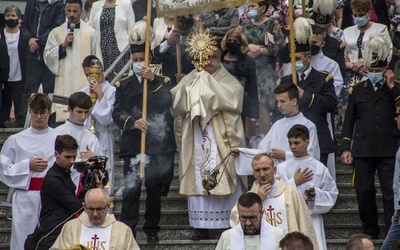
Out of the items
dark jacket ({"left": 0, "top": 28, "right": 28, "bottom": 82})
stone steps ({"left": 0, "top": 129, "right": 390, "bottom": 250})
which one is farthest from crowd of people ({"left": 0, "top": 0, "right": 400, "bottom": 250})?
dark jacket ({"left": 0, "top": 28, "right": 28, "bottom": 82})

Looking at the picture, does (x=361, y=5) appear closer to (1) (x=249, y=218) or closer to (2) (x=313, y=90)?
(2) (x=313, y=90)

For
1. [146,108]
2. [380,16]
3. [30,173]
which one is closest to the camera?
[30,173]

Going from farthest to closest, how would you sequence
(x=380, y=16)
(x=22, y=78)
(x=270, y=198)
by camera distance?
(x=22, y=78)
(x=380, y=16)
(x=270, y=198)

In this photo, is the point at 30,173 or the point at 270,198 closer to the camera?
the point at 270,198

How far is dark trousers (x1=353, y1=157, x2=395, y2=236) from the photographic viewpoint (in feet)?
51.1

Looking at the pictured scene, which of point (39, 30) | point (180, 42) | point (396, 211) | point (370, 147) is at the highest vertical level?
point (39, 30)

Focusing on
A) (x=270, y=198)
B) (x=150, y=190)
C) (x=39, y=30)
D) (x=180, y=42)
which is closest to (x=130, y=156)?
(x=150, y=190)

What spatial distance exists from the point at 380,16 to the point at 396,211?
188 inches

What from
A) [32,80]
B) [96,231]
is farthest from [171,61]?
[96,231]

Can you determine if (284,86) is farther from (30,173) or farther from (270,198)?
(30,173)

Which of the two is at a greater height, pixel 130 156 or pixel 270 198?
pixel 130 156

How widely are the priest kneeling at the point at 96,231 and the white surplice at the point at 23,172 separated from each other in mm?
1994

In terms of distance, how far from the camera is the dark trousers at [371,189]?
15.6 m

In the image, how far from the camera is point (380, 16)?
1877cm
